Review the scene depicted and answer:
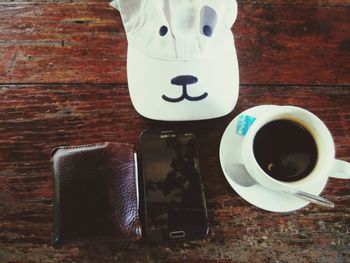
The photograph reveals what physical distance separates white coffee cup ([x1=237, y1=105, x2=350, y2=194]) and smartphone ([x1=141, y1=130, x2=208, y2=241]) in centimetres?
7

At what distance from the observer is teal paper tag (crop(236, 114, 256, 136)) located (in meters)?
0.47

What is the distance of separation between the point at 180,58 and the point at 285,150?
0.55ft

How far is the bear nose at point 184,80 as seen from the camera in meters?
0.48

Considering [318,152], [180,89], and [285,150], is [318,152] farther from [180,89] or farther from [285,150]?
[180,89]

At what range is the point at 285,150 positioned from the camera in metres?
0.44

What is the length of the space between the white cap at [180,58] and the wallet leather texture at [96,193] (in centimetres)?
8

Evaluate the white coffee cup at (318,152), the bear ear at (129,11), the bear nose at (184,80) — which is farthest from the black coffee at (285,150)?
the bear ear at (129,11)

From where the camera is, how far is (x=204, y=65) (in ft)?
1.59

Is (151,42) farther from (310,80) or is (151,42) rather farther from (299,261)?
(299,261)

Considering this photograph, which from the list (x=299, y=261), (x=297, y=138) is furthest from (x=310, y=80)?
(x=299, y=261)

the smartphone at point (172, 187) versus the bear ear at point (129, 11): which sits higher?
the bear ear at point (129, 11)

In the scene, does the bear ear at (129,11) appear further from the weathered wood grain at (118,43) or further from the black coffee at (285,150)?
the black coffee at (285,150)

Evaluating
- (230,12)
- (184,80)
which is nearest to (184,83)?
(184,80)

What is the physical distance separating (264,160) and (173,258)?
15 centimetres
